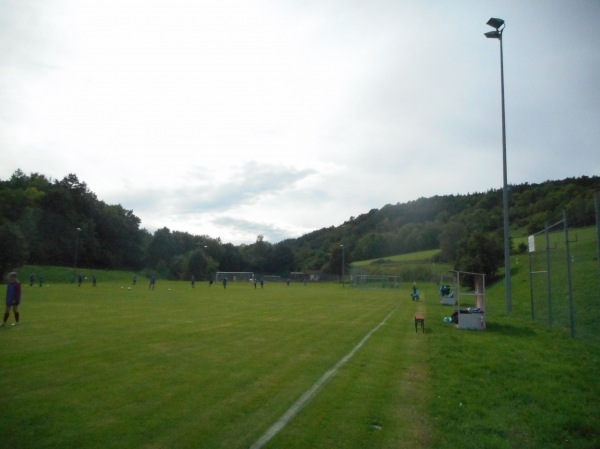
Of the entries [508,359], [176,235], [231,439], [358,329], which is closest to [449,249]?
[358,329]

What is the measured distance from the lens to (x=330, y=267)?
120750mm

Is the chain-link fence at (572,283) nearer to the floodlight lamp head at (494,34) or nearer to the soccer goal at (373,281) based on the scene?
the floodlight lamp head at (494,34)

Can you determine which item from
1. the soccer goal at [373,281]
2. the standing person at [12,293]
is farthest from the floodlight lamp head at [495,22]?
the soccer goal at [373,281]

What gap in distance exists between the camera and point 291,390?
802 centimetres

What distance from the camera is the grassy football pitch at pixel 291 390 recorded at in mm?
5867

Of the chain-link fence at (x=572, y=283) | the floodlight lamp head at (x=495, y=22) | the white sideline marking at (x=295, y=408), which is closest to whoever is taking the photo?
the white sideline marking at (x=295, y=408)

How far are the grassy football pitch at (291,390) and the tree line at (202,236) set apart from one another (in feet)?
116

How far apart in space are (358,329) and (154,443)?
41.6 ft

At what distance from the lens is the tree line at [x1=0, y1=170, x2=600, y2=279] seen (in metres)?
61.5

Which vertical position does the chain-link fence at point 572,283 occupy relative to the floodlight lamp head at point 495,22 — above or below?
below

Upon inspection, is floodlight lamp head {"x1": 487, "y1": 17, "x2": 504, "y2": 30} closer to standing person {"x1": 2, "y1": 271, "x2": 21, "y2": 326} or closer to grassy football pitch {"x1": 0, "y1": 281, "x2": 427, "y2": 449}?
grassy football pitch {"x1": 0, "y1": 281, "x2": 427, "y2": 449}

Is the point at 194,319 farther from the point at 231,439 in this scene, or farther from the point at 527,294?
the point at 527,294

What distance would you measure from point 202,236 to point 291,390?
15103 cm

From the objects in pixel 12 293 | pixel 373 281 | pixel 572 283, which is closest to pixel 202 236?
pixel 373 281
